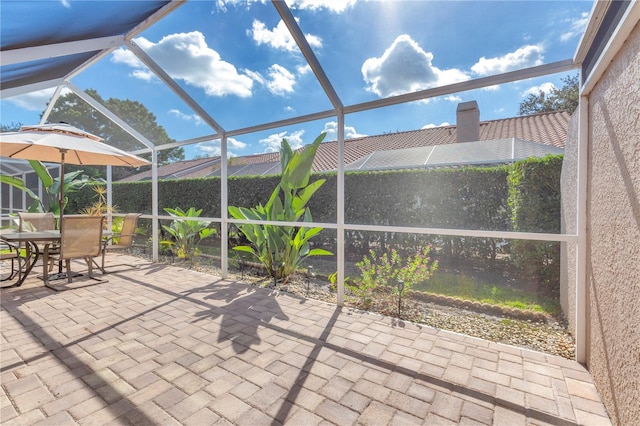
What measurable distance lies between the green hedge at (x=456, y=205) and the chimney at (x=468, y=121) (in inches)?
55.6

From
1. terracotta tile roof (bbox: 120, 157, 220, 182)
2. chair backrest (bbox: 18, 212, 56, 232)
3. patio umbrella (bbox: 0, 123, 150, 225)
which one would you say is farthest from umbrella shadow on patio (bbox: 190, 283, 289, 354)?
terracotta tile roof (bbox: 120, 157, 220, 182)

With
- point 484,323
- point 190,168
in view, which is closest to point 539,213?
point 484,323

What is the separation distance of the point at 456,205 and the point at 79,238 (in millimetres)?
6559

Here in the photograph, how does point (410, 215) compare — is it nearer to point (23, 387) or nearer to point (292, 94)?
point (292, 94)

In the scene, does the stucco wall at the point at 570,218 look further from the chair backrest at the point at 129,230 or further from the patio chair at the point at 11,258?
the patio chair at the point at 11,258

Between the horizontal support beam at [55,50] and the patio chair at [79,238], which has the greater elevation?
the horizontal support beam at [55,50]

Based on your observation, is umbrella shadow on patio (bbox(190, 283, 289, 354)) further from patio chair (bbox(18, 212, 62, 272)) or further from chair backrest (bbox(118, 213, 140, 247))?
patio chair (bbox(18, 212, 62, 272))

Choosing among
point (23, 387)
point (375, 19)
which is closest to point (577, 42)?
point (375, 19)

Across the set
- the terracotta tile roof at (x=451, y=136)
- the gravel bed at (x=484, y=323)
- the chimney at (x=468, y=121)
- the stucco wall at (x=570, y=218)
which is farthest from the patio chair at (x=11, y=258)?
Result: the chimney at (x=468, y=121)

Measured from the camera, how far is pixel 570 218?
10.5 feet

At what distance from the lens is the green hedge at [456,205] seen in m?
4.43

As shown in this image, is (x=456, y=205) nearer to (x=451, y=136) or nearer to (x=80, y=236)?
(x=451, y=136)

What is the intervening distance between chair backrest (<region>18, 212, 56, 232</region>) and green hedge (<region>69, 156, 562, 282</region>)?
14.0ft

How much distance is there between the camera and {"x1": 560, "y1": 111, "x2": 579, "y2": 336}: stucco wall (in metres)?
2.97
